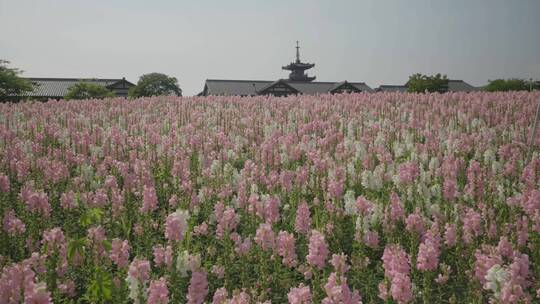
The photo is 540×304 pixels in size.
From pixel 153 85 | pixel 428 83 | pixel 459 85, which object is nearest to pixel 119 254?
pixel 428 83

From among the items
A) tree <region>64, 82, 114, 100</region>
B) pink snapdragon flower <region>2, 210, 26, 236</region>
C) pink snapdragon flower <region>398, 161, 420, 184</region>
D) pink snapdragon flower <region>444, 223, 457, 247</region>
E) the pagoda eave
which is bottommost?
pink snapdragon flower <region>444, 223, 457, 247</region>

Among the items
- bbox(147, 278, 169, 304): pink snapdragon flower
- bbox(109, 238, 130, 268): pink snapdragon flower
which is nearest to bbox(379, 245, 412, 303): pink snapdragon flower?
bbox(147, 278, 169, 304): pink snapdragon flower

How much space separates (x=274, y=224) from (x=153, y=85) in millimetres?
40767

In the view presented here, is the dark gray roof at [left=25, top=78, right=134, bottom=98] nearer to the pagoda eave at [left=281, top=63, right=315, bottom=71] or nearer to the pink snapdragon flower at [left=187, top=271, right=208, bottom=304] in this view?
the pagoda eave at [left=281, top=63, right=315, bottom=71]

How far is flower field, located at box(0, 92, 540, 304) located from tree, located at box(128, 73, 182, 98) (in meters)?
32.7

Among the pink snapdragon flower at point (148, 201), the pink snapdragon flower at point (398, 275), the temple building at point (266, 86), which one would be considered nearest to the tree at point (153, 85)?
the temple building at point (266, 86)

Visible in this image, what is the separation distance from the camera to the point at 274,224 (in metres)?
5.38

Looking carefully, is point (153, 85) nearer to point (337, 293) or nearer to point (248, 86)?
point (248, 86)

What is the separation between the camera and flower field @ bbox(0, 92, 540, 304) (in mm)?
3496

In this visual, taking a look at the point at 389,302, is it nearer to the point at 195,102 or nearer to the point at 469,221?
the point at 469,221

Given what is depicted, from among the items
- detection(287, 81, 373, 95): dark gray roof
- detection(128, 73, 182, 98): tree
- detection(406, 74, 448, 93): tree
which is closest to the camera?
detection(406, 74, 448, 93): tree

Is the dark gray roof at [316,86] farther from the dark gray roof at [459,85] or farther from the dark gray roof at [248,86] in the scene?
the dark gray roof at [459,85]

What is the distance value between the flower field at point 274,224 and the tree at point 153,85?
1287 inches

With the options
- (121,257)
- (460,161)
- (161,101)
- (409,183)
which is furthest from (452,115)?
(161,101)
